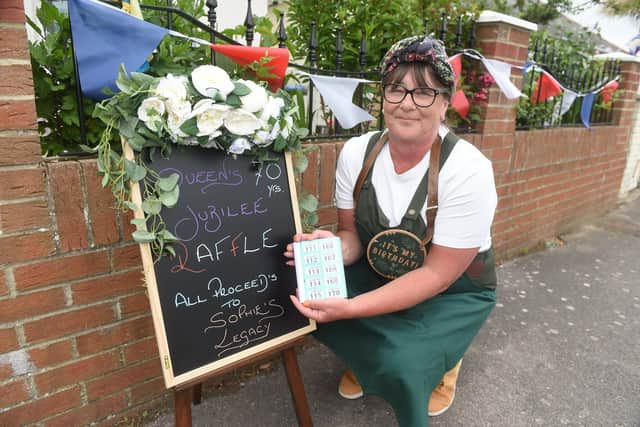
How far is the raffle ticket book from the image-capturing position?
167cm

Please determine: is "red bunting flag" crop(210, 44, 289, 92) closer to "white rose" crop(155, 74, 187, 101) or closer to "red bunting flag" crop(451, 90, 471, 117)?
"white rose" crop(155, 74, 187, 101)

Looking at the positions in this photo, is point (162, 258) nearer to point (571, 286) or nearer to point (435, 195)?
point (435, 195)

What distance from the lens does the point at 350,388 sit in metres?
2.33

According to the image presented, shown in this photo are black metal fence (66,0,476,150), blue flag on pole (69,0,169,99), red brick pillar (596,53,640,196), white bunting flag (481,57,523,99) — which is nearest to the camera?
blue flag on pole (69,0,169,99)

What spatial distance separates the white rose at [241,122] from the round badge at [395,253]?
2.62ft

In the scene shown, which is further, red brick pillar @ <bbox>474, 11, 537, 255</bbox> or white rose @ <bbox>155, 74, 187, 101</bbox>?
red brick pillar @ <bbox>474, 11, 537, 255</bbox>

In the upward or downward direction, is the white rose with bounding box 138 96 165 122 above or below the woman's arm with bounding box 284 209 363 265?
above

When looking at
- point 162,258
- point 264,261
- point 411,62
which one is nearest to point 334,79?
point 411,62

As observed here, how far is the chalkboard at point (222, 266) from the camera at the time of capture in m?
1.49

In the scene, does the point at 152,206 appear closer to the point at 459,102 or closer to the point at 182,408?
the point at 182,408

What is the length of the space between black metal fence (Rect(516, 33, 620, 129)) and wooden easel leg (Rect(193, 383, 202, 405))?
142 inches

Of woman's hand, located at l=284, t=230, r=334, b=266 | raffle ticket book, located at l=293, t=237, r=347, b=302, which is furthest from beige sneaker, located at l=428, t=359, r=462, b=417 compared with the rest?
woman's hand, located at l=284, t=230, r=334, b=266

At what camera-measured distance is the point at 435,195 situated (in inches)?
73.9

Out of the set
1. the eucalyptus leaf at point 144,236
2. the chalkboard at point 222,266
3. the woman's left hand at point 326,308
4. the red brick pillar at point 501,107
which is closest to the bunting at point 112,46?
the chalkboard at point 222,266
